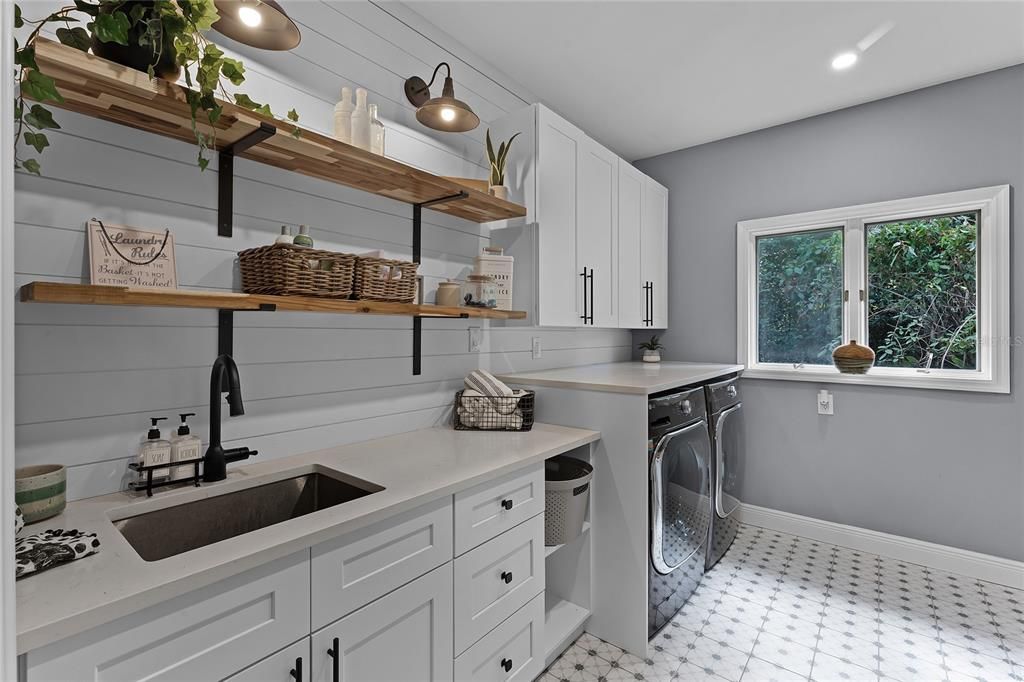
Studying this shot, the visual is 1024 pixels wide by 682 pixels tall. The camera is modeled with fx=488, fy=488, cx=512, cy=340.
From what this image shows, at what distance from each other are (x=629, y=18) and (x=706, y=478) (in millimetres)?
2163

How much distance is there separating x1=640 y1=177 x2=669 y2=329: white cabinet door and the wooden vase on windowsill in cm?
107

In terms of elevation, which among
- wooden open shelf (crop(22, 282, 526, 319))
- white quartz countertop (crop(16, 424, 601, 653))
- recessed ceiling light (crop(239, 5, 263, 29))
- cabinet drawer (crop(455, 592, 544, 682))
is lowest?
cabinet drawer (crop(455, 592, 544, 682))

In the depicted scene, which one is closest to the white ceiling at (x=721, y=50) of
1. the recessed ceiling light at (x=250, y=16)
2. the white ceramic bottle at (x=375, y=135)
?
the white ceramic bottle at (x=375, y=135)

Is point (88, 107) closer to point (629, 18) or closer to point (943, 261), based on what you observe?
point (629, 18)

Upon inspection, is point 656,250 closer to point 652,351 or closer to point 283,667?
point 652,351

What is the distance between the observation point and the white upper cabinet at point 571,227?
2219mm

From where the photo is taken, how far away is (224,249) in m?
1.47

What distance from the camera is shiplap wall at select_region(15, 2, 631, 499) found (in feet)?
3.84

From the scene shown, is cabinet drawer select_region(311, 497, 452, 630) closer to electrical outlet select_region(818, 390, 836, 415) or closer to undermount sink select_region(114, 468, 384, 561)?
undermount sink select_region(114, 468, 384, 561)

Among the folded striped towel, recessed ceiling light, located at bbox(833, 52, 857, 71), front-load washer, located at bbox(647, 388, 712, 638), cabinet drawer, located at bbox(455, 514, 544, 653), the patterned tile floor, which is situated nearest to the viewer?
cabinet drawer, located at bbox(455, 514, 544, 653)

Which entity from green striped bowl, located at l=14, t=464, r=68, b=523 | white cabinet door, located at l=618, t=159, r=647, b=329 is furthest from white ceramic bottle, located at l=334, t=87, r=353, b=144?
white cabinet door, located at l=618, t=159, r=647, b=329

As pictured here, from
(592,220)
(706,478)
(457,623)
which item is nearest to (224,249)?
(457,623)

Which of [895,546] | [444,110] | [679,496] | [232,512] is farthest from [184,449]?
[895,546]

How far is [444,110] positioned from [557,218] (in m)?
0.72
